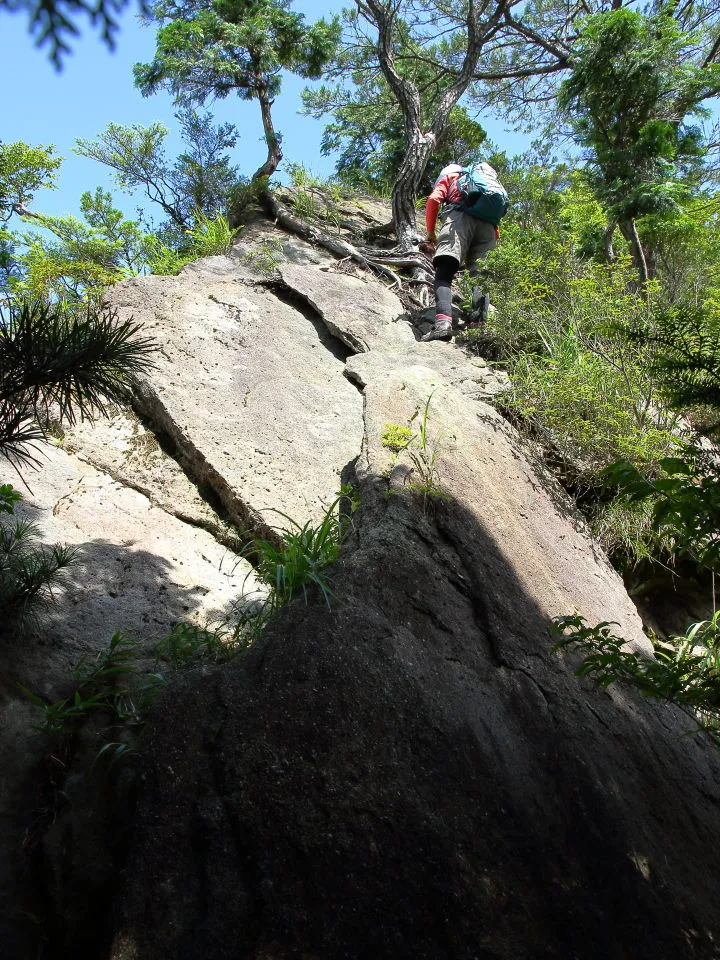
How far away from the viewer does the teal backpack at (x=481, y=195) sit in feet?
24.0

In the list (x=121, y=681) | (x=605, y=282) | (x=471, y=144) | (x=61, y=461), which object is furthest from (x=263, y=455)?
(x=471, y=144)

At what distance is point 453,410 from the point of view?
5.43 m

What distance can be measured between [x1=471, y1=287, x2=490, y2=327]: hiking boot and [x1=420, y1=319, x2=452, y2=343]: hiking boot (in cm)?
28

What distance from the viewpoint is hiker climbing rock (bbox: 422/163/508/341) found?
7320mm

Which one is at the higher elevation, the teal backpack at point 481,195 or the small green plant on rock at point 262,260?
the small green plant on rock at point 262,260

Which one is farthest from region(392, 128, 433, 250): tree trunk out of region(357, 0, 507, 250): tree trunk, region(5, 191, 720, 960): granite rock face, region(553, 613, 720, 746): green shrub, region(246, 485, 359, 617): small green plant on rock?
region(553, 613, 720, 746): green shrub

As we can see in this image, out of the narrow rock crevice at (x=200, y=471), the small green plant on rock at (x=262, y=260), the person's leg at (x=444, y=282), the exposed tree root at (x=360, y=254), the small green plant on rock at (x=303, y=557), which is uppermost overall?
the exposed tree root at (x=360, y=254)

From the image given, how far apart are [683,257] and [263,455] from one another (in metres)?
7.71

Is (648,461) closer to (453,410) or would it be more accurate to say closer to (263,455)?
(453,410)

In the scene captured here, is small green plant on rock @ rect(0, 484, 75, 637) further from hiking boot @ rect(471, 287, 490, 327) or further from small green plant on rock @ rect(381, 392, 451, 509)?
hiking boot @ rect(471, 287, 490, 327)

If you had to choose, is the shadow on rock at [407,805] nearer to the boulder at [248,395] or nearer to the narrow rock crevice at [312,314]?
the boulder at [248,395]

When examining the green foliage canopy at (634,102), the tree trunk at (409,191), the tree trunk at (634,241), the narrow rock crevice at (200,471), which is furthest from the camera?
the tree trunk at (409,191)

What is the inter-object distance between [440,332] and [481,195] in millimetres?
1526

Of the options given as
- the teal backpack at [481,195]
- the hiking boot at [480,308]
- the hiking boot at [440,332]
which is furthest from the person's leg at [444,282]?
the teal backpack at [481,195]
